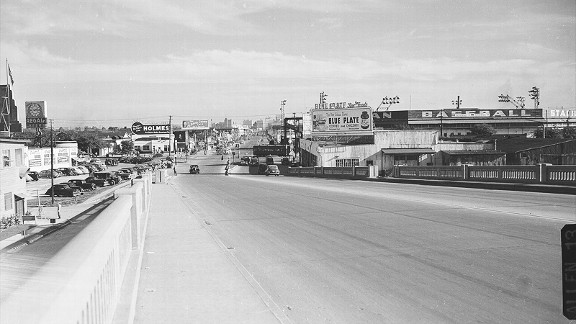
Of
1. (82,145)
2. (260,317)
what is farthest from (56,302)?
(82,145)

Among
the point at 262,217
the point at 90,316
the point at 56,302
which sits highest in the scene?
the point at 56,302

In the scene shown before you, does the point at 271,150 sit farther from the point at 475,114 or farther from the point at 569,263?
the point at 569,263

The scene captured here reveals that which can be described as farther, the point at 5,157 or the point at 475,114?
the point at 475,114

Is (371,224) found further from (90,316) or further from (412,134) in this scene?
(412,134)

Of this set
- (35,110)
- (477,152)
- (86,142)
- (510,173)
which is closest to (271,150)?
(477,152)

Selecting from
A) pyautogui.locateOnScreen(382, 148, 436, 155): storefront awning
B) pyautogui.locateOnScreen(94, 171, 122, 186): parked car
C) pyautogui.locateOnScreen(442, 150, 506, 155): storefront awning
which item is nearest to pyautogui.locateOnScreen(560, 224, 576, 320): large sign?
pyautogui.locateOnScreen(442, 150, 506, 155): storefront awning

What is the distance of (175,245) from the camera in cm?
1105

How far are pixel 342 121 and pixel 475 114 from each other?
8467cm

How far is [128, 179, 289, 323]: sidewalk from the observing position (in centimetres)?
630

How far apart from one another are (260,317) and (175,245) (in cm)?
521

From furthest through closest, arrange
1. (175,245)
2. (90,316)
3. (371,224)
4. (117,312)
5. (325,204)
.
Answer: (325,204), (371,224), (175,245), (117,312), (90,316)

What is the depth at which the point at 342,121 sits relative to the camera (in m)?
76.2

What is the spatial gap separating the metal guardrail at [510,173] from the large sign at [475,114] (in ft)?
370

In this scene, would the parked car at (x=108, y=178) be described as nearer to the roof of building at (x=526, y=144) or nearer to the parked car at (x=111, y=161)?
the parked car at (x=111, y=161)
